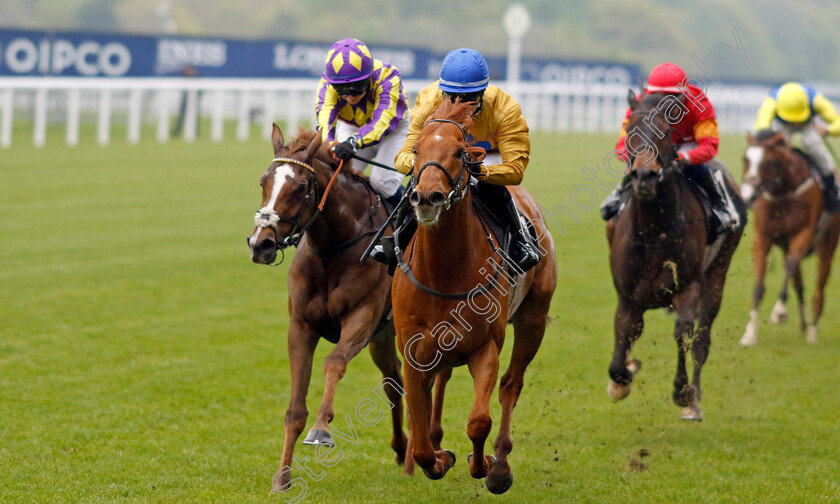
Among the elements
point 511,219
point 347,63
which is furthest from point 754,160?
point 511,219

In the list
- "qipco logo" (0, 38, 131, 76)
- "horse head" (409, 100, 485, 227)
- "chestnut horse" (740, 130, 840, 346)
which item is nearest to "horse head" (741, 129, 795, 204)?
"chestnut horse" (740, 130, 840, 346)

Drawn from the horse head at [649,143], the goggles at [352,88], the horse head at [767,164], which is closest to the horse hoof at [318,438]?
the goggles at [352,88]

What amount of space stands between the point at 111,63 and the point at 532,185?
9239 mm

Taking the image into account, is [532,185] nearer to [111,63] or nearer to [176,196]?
[176,196]

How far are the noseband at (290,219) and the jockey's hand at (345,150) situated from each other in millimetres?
232

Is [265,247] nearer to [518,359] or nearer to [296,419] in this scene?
[296,419]

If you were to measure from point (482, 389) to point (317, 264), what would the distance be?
133 centimetres

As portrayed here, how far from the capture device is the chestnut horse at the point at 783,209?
9.64m

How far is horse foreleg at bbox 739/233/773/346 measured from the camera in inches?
377

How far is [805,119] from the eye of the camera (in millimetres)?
9766

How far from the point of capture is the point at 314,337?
5.46 metres

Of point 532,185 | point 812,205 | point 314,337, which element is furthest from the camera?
point 532,185

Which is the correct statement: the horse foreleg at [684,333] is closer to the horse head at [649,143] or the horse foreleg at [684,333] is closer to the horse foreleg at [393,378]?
the horse head at [649,143]

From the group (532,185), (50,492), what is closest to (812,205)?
(50,492)
